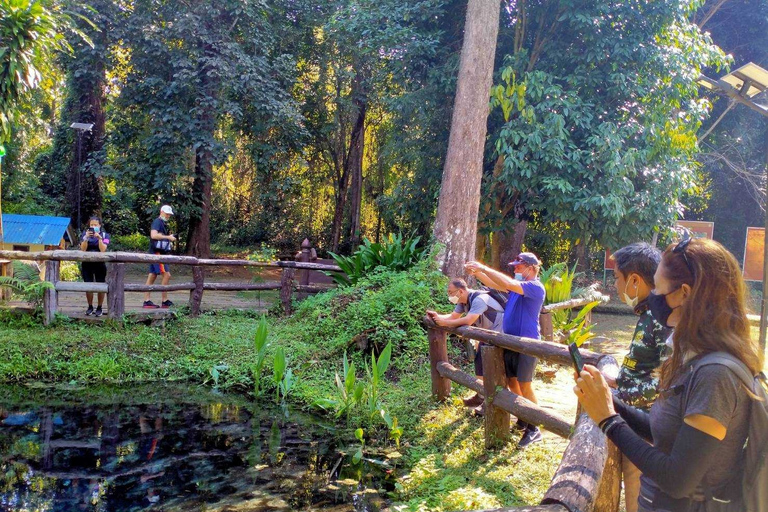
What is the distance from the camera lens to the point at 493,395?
16.7ft

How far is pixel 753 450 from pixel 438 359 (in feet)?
15.8

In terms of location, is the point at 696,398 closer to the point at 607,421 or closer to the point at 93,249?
the point at 607,421

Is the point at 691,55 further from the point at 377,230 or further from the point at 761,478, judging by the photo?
the point at 377,230

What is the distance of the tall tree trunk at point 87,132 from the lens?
599 inches

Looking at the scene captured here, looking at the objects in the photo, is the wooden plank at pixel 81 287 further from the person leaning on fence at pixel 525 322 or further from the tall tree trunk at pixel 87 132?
the tall tree trunk at pixel 87 132

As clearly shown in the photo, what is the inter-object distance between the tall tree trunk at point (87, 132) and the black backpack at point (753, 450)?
51.5ft

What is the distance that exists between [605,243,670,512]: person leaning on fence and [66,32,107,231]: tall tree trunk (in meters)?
14.6

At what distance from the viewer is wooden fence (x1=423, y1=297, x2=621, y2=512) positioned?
1919mm

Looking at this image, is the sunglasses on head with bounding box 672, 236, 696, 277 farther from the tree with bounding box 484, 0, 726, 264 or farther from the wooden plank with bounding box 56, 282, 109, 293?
the tree with bounding box 484, 0, 726, 264

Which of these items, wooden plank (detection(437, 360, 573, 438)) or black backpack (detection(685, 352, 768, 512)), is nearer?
black backpack (detection(685, 352, 768, 512))

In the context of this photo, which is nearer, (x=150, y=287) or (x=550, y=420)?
(x=550, y=420)

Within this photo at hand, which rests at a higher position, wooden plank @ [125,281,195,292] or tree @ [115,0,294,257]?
tree @ [115,0,294,257]

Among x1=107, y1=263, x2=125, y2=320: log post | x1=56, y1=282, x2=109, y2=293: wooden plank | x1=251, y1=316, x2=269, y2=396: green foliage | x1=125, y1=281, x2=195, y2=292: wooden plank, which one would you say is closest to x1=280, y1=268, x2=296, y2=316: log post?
x1=125, y1=281, x2=195, y2=292: wooden plank

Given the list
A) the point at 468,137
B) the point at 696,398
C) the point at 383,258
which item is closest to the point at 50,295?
the point at 383,258
